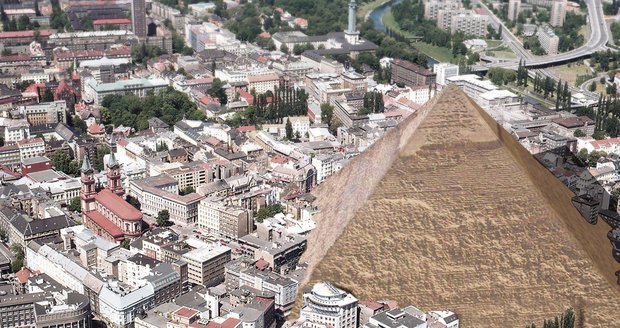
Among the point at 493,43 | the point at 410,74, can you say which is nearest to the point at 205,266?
the point at 410,74

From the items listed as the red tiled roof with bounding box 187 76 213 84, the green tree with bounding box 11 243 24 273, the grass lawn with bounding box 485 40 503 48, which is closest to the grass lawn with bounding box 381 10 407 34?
the grass lawn with bounding box 485 40 503 48

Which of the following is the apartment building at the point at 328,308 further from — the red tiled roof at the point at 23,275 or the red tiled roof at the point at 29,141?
the red tiled roof at the point at 29,141

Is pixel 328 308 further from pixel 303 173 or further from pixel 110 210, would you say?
pixel 303 173

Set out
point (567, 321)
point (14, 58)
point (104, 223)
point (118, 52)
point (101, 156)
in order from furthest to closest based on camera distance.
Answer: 1. point (118, 52)
2. point (14, 58)
3. point (101, 156)
4. point (104, 223)
5. point (567, 321)

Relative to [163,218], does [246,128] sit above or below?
above

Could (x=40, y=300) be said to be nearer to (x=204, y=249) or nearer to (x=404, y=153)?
(x=204, y=249)

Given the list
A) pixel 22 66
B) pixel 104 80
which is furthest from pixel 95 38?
pixel 104 80
